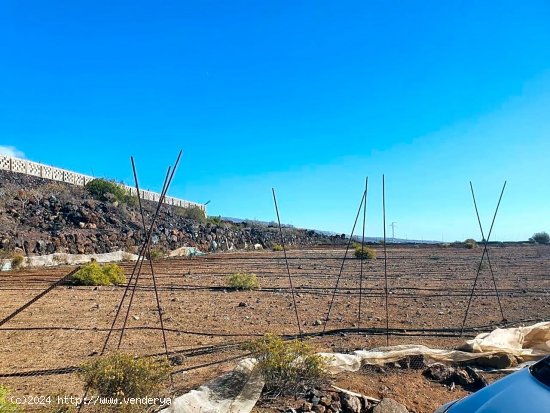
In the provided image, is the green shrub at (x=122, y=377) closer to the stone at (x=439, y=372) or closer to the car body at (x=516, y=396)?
the car body at (x=516, y=396)

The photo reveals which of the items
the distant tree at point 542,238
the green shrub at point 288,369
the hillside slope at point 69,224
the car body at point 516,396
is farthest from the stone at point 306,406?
the distant tree at point 542,238

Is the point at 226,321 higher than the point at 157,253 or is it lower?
lower

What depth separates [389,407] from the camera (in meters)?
4.20

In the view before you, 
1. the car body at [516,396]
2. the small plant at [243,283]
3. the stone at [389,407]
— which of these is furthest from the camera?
the small plant at [243,283]

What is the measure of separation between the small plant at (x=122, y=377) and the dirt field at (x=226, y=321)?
767 millimetres

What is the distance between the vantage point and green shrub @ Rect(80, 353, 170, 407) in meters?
4.04

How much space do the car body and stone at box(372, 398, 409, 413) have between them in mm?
928

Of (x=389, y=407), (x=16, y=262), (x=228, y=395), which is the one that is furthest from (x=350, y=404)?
(x=16, y=262)

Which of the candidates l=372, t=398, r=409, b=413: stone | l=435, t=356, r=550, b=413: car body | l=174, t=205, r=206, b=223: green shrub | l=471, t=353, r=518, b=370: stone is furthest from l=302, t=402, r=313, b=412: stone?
l=174, t=205, r=206, b=223: green shrub

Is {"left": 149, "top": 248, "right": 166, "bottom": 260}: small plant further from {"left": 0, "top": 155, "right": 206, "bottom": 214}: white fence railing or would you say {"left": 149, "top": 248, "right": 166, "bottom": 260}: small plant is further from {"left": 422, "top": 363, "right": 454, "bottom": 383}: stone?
{"left": 422, "top": 363, "right": 454, "bottom": 383}: stone

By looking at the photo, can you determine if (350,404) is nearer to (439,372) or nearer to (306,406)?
(306,406)

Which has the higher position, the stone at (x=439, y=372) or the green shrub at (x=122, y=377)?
the green shrub at (x=122, y=377)

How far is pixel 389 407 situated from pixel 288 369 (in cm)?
114

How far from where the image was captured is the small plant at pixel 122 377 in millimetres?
4039
